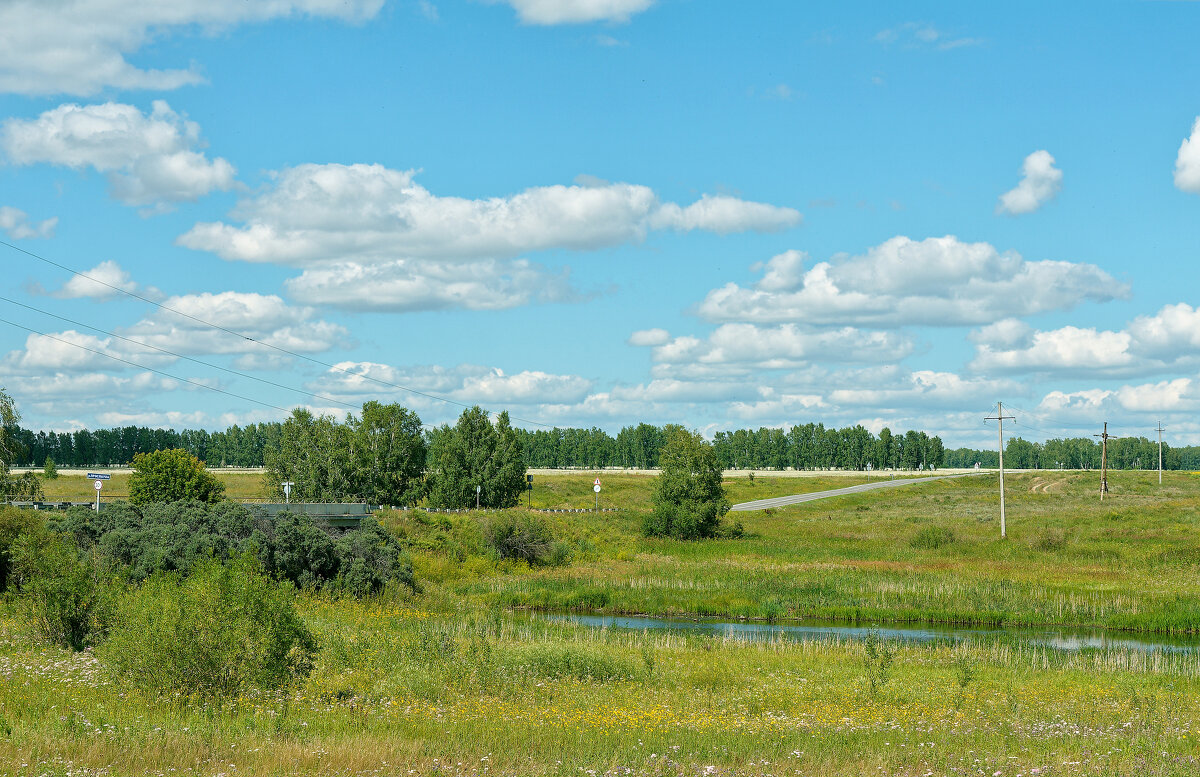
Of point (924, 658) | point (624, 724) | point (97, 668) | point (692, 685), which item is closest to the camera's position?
point (624, 724)

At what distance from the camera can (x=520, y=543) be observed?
59.0 meters

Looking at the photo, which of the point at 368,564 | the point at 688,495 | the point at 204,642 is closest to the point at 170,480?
the point at 368,564

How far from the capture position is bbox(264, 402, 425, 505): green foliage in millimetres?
90562

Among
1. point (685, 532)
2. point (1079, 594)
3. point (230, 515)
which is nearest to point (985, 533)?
point (685, 532)

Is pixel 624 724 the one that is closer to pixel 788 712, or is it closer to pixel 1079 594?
pixel 788 712

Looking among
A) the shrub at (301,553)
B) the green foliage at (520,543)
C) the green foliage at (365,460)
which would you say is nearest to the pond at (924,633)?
the shrub at (301,553)

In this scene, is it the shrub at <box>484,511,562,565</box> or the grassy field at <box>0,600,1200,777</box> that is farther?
the shrub at <box>484,511,562,565</box>

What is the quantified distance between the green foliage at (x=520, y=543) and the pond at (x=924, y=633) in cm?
1792

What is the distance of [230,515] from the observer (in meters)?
39.2

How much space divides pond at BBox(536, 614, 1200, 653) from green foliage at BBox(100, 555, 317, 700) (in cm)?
1803

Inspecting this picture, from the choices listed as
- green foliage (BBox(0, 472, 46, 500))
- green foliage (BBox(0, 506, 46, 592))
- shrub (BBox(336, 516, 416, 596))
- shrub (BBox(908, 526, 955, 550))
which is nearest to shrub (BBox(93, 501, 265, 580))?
green foliage (BBox(0, 506, 46, 592))

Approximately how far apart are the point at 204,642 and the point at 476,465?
72.9m

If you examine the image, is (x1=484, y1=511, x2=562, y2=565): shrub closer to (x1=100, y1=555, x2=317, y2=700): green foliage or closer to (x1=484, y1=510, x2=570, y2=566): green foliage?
(x1=484, y1=510, x2=570, y2=566): green foliage

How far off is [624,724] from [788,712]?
13.5ft
